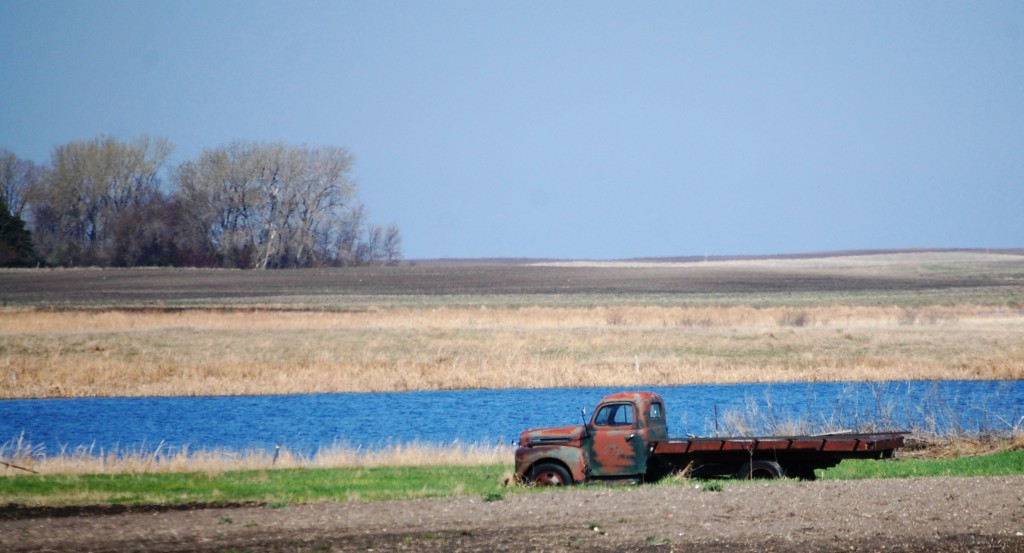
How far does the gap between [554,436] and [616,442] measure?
1086mm

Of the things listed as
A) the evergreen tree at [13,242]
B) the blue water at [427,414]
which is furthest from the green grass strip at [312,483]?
the evergreen tree at [13,242]

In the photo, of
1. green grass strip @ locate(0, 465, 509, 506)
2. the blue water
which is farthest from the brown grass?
green grass strip @ locate(0, 465, 509, 506)

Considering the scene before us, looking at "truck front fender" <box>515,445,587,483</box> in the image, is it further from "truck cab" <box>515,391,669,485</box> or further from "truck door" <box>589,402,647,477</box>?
"truck door" <box>589,402,647,477</box>

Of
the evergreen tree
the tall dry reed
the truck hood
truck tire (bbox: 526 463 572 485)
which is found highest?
the evergreen tree

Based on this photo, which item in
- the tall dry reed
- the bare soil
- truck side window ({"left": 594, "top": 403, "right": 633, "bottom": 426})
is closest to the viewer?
the bare soil

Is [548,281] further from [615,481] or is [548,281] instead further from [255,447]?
[615,481]

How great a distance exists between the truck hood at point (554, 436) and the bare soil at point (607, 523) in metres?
1.51

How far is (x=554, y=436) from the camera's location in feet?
63.5

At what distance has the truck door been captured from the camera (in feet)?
61.8

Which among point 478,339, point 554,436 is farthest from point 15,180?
point 554,436

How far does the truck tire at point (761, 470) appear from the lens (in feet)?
62.1

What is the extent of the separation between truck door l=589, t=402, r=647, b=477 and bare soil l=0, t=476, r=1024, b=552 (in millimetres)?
1217

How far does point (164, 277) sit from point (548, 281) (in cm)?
3459

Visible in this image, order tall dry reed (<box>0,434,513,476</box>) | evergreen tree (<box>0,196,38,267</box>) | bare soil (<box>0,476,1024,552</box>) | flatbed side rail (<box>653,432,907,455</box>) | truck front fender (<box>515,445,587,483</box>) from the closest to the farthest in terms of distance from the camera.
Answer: bare soil (<box>0,476,1024,552</box>) < flatbed side rail (<box>653,432,907,455</box>) < truck front fender (<box>515,445,587,483</box>) < tall dry reed (<box>0,434,513,476</box>) < evergreen tree (<box>0,196,38,267</box>)
